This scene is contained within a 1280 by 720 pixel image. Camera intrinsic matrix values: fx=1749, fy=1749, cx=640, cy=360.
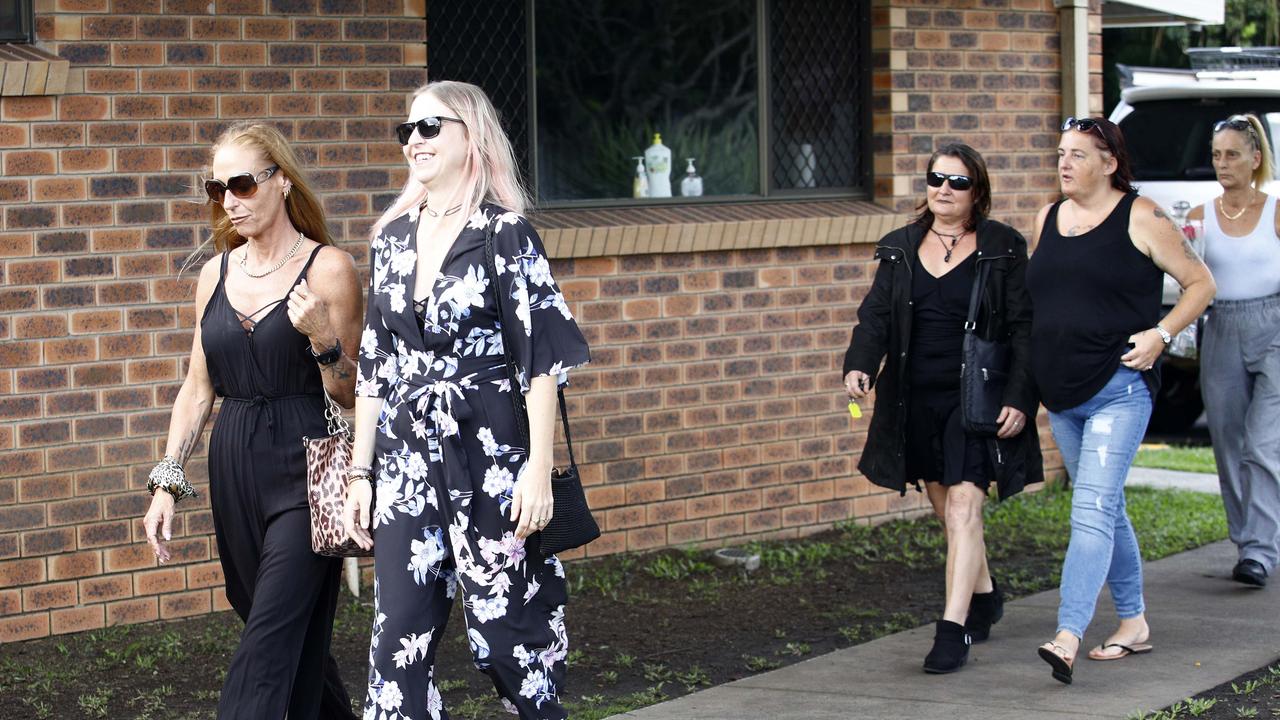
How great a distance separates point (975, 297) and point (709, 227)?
2170 millimetres

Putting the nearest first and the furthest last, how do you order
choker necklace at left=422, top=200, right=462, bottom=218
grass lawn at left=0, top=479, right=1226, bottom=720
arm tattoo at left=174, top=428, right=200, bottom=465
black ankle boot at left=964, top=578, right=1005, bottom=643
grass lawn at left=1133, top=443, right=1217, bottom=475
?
choker necklace at left=422, top=200, right=462, bottom=218
arm tattoo at left=174, top=428, right=200, bottom=465
grass lawn at left=0, top=479, right=1226, bottom=720
black ankle boot at left=964, top=578, right=1005, bottom=643
grass lawn at left=1133, top=443, right=1217, bottom=475

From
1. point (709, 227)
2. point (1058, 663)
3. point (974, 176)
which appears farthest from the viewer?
point (709, 227)

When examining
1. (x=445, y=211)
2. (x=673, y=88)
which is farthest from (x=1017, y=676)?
(x=673, y=88)

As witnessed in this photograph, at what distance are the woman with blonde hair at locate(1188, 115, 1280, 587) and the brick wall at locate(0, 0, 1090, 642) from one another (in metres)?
1.86

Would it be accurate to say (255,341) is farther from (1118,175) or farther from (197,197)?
(1118,175)

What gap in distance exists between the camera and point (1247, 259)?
288 inches

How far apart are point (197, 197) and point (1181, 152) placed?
24.7 feet

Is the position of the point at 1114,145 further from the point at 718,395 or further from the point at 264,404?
the point at 264,404

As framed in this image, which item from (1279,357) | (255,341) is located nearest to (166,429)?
(255,341)

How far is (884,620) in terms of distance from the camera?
23.1 ft

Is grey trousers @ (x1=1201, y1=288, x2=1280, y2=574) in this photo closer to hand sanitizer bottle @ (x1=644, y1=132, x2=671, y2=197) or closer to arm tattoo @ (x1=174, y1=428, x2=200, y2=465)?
hand sanitizer bottle @ (x1=644, y1=132, x2=671, y2=197)

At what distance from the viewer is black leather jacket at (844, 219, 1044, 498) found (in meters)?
6.11

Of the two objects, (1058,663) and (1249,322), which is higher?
(1249,322)

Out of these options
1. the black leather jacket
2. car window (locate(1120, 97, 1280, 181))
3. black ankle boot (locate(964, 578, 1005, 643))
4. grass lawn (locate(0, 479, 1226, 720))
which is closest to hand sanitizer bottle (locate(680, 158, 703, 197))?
grass lawn (locate(0, 479, 1226, 720))
